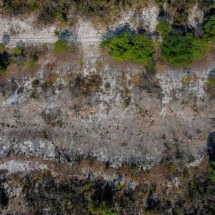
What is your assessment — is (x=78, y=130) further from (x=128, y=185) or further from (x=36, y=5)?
(x=36, y=5)

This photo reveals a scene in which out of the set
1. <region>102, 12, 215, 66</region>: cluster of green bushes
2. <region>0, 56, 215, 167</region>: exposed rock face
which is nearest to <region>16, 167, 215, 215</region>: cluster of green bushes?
<region>0, 56, 215, 167</region>: exposed rock face

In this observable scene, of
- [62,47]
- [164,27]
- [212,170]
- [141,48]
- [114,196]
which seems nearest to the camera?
[212,170]

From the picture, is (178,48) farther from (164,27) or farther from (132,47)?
(132,47)

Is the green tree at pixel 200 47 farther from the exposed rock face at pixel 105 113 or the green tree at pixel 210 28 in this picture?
the exposed rock face at pixel 105 113

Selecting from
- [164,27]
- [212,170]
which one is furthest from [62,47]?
[212,170]

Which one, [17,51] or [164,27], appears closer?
[164,27]

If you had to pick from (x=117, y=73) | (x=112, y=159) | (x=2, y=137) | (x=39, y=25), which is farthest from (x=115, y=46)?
(x=2, y=137)

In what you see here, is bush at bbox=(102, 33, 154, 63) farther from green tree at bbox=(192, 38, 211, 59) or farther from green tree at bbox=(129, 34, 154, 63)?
green tree at bbox=(192, 38, 211, 59)
